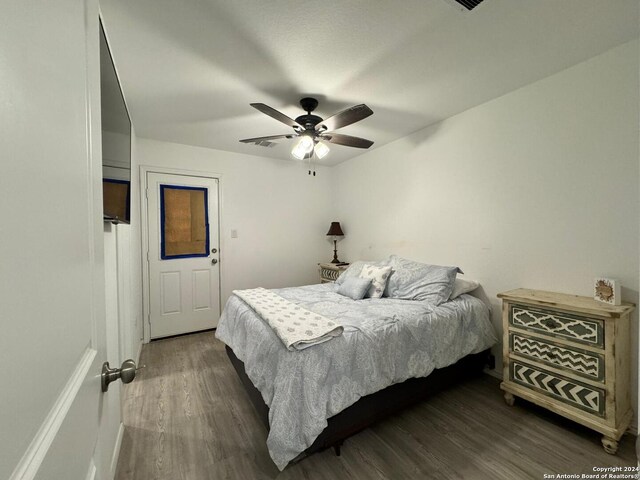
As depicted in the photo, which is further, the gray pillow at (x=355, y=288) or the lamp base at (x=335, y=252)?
the lamp base at (x=335, y=252)

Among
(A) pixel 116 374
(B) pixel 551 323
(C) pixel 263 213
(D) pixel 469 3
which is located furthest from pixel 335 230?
(A) pixel 116 374

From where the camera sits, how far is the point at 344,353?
65.9 inches

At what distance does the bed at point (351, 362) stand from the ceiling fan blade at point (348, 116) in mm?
1537

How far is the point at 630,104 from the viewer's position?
71.9 inches

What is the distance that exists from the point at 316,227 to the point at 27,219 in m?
4.33

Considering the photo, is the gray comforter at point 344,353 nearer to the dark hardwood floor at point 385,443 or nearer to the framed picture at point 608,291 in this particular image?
the dark hardwood floor at point 385,443

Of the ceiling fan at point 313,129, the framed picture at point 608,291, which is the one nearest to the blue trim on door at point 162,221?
the ceiling fan at point 313,129

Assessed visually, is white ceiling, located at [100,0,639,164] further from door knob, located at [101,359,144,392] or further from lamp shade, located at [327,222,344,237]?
lamp shade, located at [327,222,344,237]

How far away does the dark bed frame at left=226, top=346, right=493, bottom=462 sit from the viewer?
1.65 m

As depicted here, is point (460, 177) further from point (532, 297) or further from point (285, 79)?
point (285, 79)

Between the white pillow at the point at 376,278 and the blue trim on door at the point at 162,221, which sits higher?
the blue trim on door at the point at 162,221

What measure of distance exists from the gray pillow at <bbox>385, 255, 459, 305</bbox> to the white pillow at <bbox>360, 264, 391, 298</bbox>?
2.6 inches

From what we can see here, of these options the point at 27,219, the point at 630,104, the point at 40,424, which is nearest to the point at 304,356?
the point at 40,424

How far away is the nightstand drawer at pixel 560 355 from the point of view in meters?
1.74
